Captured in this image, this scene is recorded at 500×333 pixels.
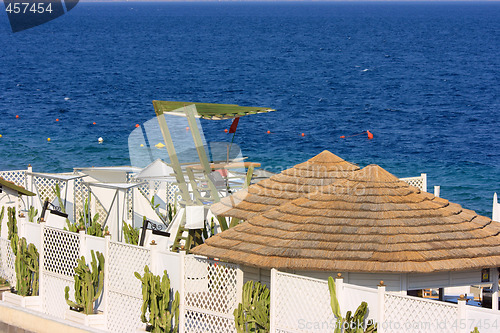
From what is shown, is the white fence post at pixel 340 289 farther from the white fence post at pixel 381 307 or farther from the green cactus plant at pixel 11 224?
the green cactus plant at pixel 11 224

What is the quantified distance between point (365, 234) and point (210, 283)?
8.24 feet

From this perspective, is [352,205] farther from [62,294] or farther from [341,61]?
[341,61]

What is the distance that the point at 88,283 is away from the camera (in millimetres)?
13086

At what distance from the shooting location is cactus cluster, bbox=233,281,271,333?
11352 mm

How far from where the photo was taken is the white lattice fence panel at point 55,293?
1383cm

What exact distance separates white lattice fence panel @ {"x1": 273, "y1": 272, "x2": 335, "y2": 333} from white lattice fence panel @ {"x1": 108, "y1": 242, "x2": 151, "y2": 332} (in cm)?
241

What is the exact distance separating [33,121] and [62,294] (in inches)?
1881

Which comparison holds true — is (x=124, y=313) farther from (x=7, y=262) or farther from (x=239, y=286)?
(x=7, y=262)

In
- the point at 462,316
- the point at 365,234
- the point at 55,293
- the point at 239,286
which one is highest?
the point at 365,234

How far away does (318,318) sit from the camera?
35.6ft

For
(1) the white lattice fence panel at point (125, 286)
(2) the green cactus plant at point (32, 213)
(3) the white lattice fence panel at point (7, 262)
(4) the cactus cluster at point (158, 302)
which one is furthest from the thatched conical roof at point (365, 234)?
(2) the green cactus plant at point (32, 213)

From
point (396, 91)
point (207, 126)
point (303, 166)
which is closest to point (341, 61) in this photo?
point (396, 91)

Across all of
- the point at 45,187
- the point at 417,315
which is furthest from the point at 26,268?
the point at 417,315

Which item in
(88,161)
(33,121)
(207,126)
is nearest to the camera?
(88,161)
